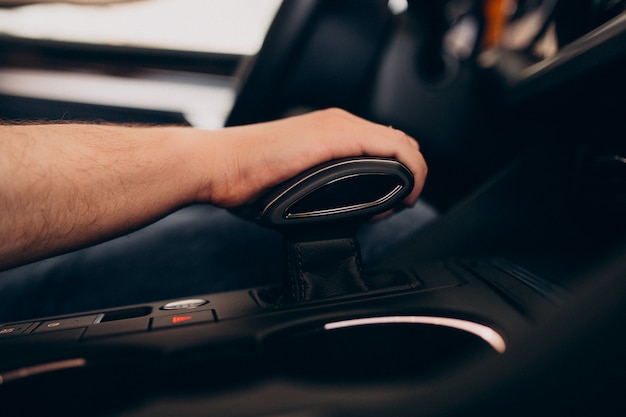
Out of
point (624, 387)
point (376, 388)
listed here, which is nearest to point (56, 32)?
point (376, 388)

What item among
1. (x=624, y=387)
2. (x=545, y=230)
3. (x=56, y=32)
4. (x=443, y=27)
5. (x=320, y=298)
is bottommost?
(x=624, y=387)

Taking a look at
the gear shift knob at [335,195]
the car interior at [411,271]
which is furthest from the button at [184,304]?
the gear shift knob at [335,195]

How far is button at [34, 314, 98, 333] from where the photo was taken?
492 mm

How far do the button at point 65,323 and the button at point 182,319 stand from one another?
0.25ft

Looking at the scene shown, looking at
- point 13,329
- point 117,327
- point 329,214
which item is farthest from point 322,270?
point 13,329

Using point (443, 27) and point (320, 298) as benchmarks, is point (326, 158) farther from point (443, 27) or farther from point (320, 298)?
point (443, 27)

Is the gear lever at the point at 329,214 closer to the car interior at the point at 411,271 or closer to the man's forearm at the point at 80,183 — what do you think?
the car interior at the point at 411,271

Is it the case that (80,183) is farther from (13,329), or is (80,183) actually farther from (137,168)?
(13,329)

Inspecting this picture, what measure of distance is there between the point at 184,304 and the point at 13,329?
0.17m

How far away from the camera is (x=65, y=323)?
505mm

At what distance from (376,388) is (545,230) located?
43 centimetres

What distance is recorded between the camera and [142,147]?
55 cm

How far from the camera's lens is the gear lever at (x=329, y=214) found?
524 millimetres

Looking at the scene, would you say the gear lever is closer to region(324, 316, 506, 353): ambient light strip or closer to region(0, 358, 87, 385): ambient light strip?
region(324, 316, 506, 353): ambient light strip
